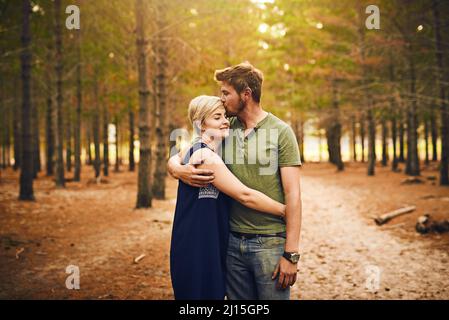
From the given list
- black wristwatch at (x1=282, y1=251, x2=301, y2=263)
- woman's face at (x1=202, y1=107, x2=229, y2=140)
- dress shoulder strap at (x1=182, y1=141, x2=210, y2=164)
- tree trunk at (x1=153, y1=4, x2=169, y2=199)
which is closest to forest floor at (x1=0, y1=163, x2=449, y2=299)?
tree trunk at (x1=153, y1=4, x2=169, y2=199)

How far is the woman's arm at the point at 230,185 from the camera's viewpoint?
2.70 metres

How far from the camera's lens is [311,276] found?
6645 millimetres

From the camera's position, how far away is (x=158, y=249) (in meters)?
8.27

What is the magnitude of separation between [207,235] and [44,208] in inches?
450

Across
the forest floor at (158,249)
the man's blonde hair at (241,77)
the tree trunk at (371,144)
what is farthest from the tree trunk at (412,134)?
the man's blonde hair at (241,77)

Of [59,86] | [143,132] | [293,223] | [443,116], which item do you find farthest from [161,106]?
[293,223]

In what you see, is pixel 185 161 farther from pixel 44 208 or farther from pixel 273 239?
pixel 44 208

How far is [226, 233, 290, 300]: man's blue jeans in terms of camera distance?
282 cm

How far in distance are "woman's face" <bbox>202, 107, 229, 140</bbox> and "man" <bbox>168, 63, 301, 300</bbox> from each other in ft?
0.43

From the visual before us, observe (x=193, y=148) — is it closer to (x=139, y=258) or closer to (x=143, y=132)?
(x=139, y=258)

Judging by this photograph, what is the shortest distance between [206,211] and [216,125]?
619 mm

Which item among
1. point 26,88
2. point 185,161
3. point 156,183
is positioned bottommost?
point 156,183
